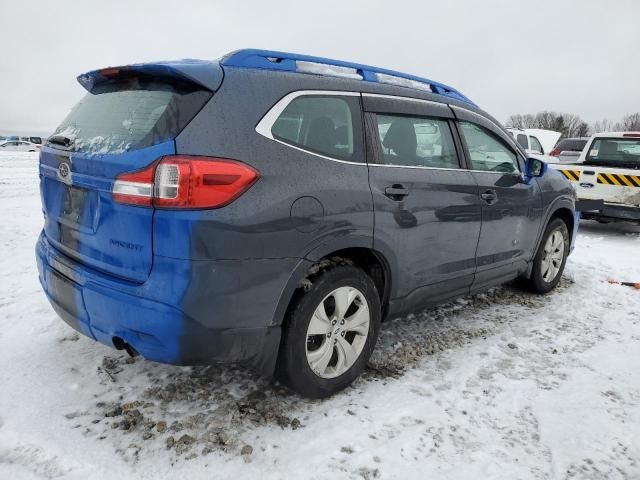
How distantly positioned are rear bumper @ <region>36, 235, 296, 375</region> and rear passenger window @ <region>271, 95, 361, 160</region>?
0.64 meters

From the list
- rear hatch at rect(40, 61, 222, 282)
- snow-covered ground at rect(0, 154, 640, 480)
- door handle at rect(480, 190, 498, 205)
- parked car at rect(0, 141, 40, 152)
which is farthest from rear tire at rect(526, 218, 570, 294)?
parked car at rect(0, 141, 40, 152)

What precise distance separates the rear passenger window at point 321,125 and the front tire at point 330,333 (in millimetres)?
670

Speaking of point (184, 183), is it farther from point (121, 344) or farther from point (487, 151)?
point (487, 151)

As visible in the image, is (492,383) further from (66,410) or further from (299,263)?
(66,410)

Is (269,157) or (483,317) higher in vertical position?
(269,157)

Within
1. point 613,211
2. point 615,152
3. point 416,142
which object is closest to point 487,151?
point 416,142

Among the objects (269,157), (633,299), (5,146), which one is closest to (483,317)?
(633,299)

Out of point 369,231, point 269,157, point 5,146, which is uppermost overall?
point 269,157

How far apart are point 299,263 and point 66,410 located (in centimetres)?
147

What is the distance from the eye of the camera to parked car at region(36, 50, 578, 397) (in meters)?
2.14

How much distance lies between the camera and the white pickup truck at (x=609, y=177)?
7.93 m

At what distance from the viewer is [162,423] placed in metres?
2.45

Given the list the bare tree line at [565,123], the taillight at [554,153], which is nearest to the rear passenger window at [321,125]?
the taillight at [554,153]

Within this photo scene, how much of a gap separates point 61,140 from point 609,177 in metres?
8.35
